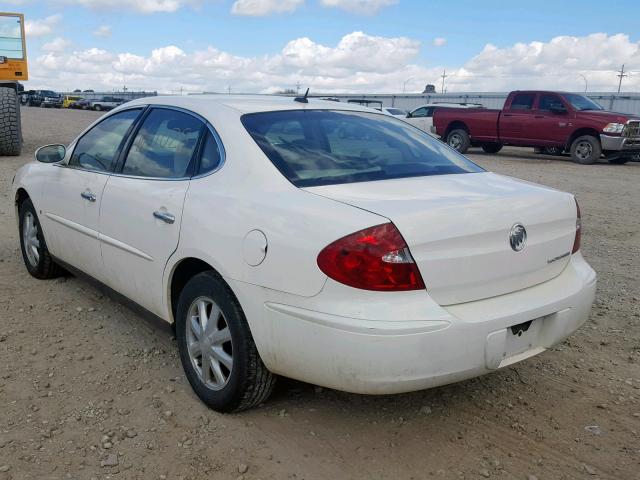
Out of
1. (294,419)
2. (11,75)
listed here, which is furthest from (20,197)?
(11,75)

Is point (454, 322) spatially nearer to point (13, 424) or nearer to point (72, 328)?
point (13, 424)

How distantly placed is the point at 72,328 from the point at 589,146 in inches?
572

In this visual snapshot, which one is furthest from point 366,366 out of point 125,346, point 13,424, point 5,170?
point 5,170

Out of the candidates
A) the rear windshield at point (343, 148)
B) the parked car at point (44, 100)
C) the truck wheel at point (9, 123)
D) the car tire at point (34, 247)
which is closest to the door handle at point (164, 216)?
the rear windshield at point (343, 148)

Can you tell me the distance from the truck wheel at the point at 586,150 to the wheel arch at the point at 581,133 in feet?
0.25

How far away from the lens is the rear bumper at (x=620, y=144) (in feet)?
49.5

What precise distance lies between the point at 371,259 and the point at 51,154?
121 inches

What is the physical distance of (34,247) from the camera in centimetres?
495

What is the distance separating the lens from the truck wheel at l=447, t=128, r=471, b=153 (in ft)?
57.8

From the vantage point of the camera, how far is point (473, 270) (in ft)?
8.48

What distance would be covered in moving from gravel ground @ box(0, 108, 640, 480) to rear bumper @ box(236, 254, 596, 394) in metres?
0.40

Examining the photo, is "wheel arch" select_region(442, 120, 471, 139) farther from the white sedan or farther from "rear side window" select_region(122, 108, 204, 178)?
"rear side window" select_region(122, 108, 204, 178)

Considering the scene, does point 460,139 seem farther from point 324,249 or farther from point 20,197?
point 324,249

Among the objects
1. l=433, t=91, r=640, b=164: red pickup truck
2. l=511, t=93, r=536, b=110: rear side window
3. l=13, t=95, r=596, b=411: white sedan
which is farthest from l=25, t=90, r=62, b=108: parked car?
l=13, t=95, r=596, b=411: white sedan
